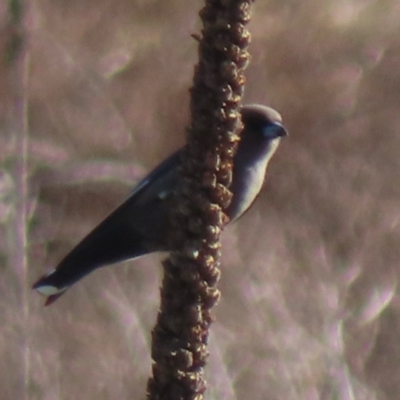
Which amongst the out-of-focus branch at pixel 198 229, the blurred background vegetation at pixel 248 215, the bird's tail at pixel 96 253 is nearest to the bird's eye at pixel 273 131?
the bird's tail at pixel 96 253

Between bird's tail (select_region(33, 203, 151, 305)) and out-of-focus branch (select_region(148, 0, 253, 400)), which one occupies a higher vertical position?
out-of-focus branch (select_region(148, 0, 253, 400))

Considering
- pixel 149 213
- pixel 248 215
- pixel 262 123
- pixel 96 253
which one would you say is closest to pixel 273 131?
pixel 262 123

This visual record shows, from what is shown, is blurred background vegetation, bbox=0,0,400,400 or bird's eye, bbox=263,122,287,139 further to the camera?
blurred background vegetation, bbox=0,0,400,400

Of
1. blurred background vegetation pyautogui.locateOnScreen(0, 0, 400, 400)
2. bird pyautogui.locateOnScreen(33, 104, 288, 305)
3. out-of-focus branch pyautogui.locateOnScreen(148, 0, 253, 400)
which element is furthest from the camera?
blurred background vegetation pyautogui.locateOnScreen(0, 0, 400, 400)

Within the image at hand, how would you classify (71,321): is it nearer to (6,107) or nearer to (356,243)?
(6,107)

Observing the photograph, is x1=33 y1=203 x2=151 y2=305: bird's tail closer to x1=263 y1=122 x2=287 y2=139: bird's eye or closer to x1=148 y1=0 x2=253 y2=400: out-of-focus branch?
x1=263 y1=122 x2=287 y2=139: bird's eye

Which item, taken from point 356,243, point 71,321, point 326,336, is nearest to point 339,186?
point 356,243

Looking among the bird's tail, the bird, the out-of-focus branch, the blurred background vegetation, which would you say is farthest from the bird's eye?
the blurred background vegetation
